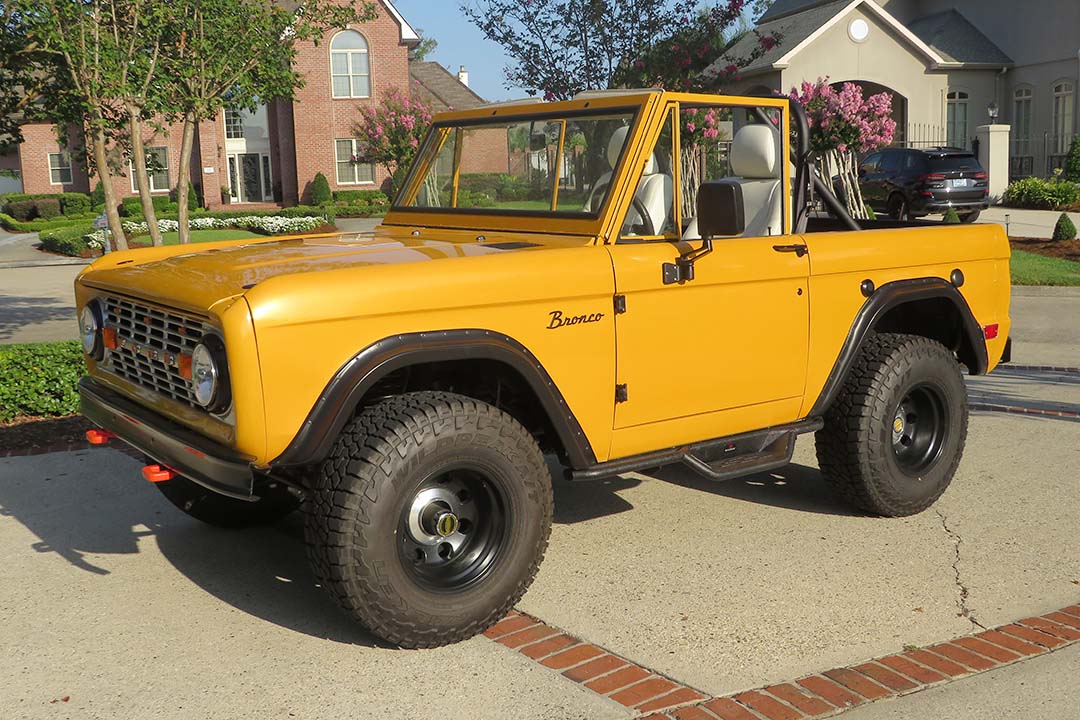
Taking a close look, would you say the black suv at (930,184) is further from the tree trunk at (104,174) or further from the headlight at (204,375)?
the headlight at (204,375)

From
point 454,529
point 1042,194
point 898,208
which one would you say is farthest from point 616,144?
point 1042,194

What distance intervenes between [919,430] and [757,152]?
1783 millimetres

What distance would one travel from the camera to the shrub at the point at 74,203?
4069cm

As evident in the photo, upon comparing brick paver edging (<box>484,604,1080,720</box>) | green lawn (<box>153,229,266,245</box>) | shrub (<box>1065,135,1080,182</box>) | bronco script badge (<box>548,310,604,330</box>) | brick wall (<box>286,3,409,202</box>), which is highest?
brick wall (<box>286,3,409,202</box>)

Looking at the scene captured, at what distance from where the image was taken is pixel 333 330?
3.97 meters

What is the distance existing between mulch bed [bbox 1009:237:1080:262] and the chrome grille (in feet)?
50.8

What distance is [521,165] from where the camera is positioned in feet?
18.3

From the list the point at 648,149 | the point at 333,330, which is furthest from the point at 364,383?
the point at 648,149

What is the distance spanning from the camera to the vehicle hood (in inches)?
167

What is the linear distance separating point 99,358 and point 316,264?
1.25m

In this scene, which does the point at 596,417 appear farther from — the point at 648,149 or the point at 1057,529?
the point at 1057,529

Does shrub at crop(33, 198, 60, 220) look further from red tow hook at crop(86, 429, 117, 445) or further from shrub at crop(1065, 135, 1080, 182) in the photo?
red tow hook at crop(86, 429, 117, 445)

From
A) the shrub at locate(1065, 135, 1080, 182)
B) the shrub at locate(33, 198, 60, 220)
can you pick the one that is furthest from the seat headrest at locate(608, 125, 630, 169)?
the shrub at locate(33, 198, 60, 220)

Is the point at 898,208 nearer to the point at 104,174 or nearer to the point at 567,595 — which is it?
the point at 104,174
